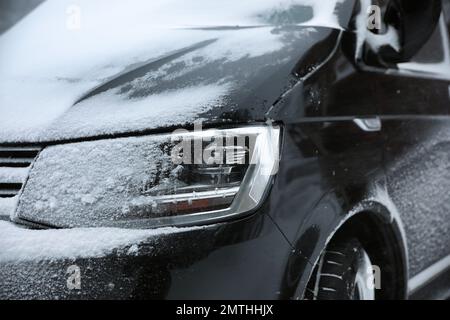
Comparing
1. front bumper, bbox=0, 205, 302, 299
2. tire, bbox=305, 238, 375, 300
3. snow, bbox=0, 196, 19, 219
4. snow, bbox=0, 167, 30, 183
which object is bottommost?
tire, bbox=305, 238, 375, 300

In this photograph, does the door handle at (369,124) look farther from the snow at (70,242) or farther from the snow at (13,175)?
the snow at (13,175)

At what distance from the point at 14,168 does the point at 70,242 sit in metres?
0.40

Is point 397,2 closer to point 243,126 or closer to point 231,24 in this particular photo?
point 231,24

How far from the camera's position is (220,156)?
A: 1495mm

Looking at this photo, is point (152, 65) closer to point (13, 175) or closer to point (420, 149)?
point (13, 175)

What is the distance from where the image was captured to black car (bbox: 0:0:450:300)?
4.65 feet

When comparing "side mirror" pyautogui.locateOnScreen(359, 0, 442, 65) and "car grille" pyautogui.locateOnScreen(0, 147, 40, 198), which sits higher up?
"side mirror" pyautogui.locateOnScreen(359, 0, 442, 65)

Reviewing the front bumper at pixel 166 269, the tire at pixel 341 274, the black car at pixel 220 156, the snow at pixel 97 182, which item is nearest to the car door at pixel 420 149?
the black car at pixel 220 156

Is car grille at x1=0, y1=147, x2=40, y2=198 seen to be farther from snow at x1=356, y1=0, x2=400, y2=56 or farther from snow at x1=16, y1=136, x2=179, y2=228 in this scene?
snow at x1=356, y1=0, x2=400, y2=56

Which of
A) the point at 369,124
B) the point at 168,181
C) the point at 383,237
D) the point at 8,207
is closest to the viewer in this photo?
the point at 168,181

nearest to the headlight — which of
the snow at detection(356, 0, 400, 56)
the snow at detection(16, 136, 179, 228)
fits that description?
the snow at detection(16, 136, 179, 228)

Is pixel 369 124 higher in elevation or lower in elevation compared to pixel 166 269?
higher

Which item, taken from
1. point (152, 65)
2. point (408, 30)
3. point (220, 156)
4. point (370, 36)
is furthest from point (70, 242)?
point (408, 30)
